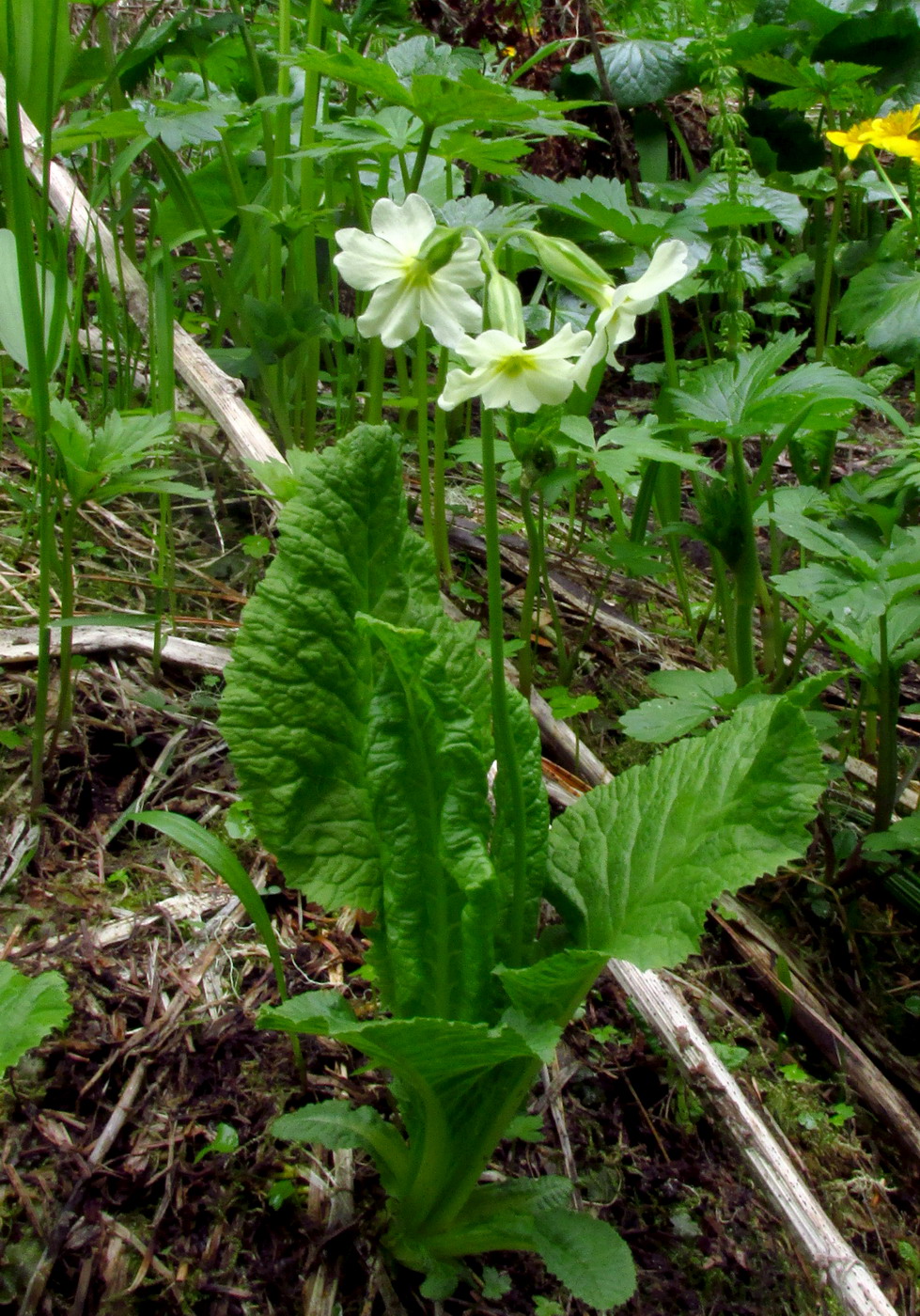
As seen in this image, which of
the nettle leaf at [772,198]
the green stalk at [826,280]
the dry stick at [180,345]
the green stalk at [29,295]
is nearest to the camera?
the green stalk at [29,295]

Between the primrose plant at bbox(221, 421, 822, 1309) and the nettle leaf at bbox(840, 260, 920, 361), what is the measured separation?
5.00 feet

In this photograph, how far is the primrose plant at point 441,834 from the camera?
3.02ft

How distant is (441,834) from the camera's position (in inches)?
37.1

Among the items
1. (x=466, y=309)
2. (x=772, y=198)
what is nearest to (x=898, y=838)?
(x=466, y=309)

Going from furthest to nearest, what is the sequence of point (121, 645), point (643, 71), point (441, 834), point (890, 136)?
point (643, 71) < point (890, 136) < point (121, 645) < point (441, 834)

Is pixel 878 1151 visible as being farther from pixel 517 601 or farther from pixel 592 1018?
pixel 517 601

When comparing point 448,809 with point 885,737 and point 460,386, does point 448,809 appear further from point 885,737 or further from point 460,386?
point 885,737

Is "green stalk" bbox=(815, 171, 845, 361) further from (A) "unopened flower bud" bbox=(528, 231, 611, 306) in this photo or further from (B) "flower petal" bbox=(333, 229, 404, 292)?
(B) "flower petal" bbox=(333, 229, 404, 292)

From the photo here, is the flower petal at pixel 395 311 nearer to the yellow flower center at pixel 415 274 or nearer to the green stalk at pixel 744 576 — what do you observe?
the yellow flower center at pixel 415 274

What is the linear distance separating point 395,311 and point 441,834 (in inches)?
19.9

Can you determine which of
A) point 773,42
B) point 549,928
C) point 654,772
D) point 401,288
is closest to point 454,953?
point 549,928

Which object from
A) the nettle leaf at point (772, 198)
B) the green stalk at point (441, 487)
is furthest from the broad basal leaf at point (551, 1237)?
the nettle leaf at point (772, 198)

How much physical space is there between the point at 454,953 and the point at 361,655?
0.32 metres

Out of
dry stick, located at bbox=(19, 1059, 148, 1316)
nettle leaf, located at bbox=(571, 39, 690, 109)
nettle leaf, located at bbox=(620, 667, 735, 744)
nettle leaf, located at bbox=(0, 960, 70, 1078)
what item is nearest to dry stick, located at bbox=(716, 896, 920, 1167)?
nettle leaf, located at bbox=(620, 667, 735, 744)
